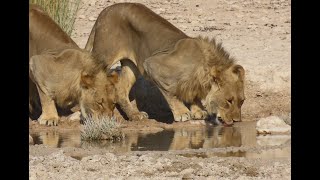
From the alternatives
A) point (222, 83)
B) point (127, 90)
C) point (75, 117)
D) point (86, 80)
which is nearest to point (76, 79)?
point (86, 80)

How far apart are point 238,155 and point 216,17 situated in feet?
38.4

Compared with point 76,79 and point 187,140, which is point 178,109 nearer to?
Answer: point 76,79

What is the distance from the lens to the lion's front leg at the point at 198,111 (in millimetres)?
15484

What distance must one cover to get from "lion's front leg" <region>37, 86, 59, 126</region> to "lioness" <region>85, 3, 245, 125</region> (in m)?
0.96

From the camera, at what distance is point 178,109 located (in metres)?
15.5

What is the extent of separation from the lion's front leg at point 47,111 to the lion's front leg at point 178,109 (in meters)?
1.69

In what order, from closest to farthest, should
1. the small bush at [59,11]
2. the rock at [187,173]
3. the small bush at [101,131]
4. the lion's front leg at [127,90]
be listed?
the rock at [187,173], the small bush at [101,131], the lion's front leg at [127,90], the small bush at [59,11]

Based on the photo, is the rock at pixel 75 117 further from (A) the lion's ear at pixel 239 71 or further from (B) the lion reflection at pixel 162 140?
(A) the lion's ear at pixel 239 71

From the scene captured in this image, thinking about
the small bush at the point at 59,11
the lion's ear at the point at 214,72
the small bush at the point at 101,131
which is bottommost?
the small bush at the point at 101,131

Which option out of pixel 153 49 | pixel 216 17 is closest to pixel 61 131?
pixel 153 49

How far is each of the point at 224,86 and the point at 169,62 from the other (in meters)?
0.93

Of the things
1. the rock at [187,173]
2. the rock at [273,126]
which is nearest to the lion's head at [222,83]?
the rock at [273,126]

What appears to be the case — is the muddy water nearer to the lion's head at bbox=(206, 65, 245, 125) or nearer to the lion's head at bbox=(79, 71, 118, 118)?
the lion's head at bbox=(206, 65, 245, 125)

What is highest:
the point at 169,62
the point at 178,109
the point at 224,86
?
the point at 169,62
